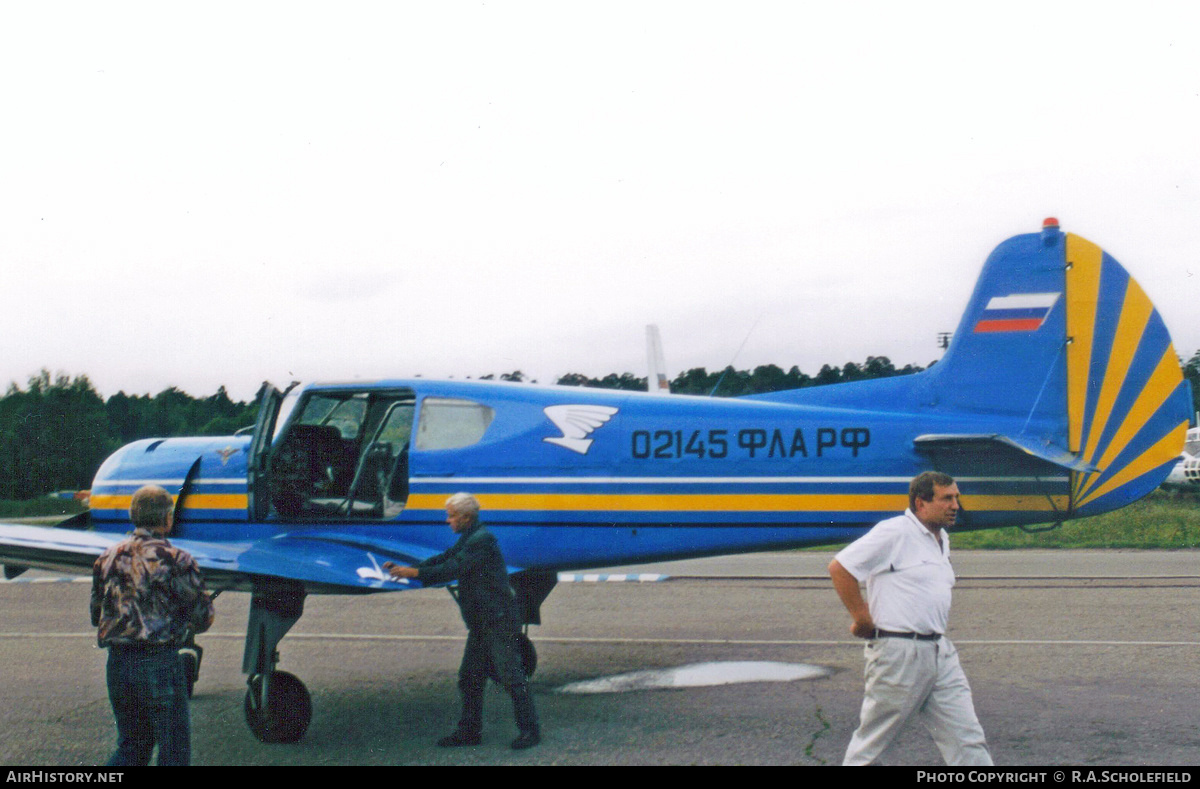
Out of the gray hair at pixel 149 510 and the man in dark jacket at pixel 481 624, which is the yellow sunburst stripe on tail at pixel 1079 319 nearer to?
the man in dark jacket at pixel 481 624

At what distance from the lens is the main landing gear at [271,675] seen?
20.1 feet

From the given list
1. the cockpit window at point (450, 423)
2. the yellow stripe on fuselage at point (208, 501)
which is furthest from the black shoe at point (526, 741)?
the yellow stripe on fuselage at point (208, 501)

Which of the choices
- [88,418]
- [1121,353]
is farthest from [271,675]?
[88,418]

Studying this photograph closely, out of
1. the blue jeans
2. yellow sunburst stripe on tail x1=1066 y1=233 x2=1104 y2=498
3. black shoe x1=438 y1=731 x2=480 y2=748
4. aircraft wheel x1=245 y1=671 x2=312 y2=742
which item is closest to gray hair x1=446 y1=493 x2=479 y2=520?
black shoe x1=438 y1=731 x2=480 y2=748

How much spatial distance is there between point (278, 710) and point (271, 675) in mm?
221

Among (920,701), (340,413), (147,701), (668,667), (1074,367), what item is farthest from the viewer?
(668,667)

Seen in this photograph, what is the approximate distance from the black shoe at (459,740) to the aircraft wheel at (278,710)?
93cm

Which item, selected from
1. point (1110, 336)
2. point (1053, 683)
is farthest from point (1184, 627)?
point (1110, 336)

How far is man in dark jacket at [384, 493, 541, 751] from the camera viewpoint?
5.95 meters

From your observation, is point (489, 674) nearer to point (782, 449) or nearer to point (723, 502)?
point (723, 502)

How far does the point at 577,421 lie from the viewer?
7055 mm

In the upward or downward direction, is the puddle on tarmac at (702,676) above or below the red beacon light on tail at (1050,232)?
below

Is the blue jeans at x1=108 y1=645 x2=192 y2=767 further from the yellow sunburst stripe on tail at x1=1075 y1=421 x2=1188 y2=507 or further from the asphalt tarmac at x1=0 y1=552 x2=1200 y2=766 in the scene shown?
the yellow sunburst stripe on tail at x1=1075 y1=421 x2=1188 y2=507
